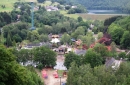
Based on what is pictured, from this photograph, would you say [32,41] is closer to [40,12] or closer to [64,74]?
[64,74]

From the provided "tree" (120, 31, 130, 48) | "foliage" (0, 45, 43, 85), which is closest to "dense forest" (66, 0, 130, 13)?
"tree" (120, 31, 130, 48)

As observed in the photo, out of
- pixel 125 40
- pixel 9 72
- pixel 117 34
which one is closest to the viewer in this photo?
pixel 9 72

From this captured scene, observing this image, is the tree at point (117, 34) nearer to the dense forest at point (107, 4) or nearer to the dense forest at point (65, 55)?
the dense forest at point (65, 55)

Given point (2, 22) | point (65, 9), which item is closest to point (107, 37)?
point (2, 22)

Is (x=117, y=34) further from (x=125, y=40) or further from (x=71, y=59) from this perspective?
(x=71, y=59)

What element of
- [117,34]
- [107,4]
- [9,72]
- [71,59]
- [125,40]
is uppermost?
[9,72]

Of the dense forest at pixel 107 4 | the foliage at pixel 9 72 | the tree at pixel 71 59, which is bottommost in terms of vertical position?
the dense forest at pixel 107 4

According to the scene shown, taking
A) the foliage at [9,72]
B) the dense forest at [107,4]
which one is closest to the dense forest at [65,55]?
the foliage at [9,72]

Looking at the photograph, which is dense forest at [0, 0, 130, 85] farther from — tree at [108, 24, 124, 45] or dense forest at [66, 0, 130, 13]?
dense forest at [66, 0, 130, 13]

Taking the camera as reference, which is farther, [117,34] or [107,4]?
[107,4]

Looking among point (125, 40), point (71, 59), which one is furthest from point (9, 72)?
point (125, 40)

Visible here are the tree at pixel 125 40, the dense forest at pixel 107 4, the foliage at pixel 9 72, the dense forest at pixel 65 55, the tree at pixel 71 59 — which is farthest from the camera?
the dense forest at pixel 107 4
